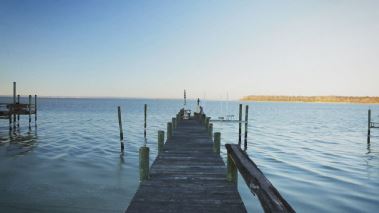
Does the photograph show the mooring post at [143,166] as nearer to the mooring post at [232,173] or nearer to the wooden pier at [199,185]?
the wooden pier at [199,185]

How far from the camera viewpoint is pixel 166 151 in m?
12.2

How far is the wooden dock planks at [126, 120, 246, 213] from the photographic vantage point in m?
6.09

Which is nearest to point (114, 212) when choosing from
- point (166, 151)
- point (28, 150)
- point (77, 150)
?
point (166, 151)

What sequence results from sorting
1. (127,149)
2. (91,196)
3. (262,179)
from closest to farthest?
(262,179)
(91,196)
(127,149)

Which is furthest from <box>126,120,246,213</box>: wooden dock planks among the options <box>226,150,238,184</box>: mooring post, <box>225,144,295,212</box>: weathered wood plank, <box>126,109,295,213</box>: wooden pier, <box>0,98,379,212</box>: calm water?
<box>0,98,379,212</box>: calm water

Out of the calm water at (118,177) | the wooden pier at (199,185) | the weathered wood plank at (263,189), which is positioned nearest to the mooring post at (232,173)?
the wooden pier at (199,185)

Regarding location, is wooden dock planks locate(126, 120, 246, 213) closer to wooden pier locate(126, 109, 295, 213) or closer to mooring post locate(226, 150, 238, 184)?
wooden pier locate(126, 109, 295, 213)

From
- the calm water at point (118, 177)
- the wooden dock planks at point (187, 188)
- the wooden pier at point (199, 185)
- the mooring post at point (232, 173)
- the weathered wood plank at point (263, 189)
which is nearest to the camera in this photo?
the weathered wood plank at point (263, 189)

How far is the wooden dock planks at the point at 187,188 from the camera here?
20.0 feet

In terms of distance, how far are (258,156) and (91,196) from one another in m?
13.3

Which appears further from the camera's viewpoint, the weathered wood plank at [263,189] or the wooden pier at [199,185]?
the wooden pier at [199,185]

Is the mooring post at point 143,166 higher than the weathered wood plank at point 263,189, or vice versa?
the weathered wood plank at point 263,189

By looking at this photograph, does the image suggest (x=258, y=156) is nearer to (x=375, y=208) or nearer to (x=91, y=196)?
(x=375, y=208)

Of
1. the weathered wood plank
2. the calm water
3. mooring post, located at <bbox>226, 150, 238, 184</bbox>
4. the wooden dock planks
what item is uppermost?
the weathered wood plank
